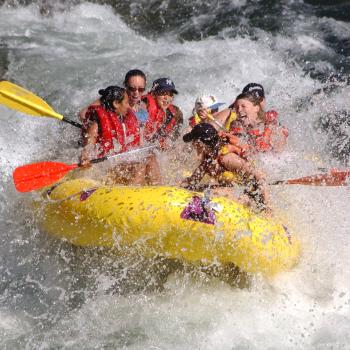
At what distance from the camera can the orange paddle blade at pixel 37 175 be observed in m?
3.78

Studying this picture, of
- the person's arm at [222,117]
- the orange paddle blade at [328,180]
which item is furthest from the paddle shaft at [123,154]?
the orange paddle blade at [328,180]

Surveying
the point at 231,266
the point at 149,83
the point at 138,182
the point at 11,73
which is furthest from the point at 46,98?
the point at 231,266

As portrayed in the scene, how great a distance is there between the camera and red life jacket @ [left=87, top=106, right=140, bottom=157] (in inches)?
165

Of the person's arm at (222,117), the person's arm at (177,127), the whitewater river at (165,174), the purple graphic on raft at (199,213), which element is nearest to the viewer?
the purple graphic on raft at (199,213)

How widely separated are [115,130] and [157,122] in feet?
1.28

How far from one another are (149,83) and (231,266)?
11.7 ft

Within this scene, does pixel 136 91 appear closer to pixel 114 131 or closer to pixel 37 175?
pixel 114 131

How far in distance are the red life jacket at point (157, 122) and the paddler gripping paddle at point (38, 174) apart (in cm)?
48

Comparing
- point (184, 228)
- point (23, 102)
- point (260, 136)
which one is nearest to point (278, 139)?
point (260, 136)

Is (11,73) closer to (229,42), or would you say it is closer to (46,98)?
(46,98)

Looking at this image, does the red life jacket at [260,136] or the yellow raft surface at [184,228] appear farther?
the red life jacket at [260,136]

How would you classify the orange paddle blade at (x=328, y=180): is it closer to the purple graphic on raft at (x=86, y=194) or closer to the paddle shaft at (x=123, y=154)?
the paddle shaft at (x=123, y=154)

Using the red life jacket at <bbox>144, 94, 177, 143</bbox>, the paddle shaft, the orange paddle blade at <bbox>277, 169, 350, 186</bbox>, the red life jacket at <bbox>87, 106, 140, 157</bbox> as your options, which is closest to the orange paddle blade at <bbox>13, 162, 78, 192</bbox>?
the paddle shaft

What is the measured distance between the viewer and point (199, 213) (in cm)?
321
